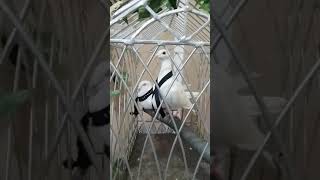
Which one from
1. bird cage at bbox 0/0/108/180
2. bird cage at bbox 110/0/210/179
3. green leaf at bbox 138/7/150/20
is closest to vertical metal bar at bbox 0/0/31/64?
bird cage at bbox 0/0/108/180

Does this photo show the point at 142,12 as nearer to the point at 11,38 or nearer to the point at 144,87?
the point at 11,38

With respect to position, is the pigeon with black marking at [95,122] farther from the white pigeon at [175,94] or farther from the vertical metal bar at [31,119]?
the white pigeon at [175,94]

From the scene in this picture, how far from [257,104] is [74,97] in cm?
13

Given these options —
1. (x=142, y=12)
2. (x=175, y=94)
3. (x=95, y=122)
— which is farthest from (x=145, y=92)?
(x=95, y=122)

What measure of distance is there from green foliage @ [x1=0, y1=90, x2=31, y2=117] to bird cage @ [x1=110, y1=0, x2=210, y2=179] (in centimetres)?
33

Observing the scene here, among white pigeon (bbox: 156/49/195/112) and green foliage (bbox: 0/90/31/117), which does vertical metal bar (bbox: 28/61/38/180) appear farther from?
white pigeon (bbox: 156/49/195/112)

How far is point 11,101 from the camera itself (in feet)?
0.86

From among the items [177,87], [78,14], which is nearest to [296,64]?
[78,14]

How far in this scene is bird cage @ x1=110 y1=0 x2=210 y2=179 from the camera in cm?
91

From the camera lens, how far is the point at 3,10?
255 millimetres

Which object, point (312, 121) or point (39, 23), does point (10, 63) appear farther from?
point (312, 121)

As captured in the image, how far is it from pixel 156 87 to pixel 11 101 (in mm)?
914

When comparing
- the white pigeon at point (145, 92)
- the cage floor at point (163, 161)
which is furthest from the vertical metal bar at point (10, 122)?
the white pigeon at point (145, 92)

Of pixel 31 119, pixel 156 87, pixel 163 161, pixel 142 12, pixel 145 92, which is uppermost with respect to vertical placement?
pixel 31 119
